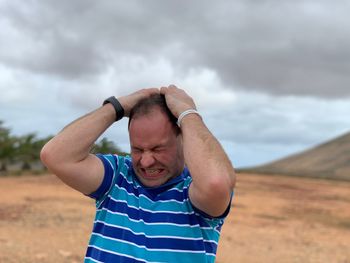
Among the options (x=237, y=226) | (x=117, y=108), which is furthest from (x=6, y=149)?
(x=117, y=108)

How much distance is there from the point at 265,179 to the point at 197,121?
78.6 feet

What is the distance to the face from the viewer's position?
7.14ft

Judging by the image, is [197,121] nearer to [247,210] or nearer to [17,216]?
[17,216]

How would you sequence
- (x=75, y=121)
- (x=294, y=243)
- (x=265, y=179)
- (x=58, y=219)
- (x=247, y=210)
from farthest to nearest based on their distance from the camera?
(x=265, y=179) < (x=247, y=210) < (x=58, y=219) < (x=294, y=243) < (x=75, y=121)

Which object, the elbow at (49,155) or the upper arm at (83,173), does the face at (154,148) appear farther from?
the elbow at (49,155)

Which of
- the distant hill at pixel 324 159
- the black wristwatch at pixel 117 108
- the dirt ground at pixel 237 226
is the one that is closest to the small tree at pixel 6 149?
the dirt ground at pixel 237 226

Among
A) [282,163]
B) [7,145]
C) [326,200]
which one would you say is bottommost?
[326,200]

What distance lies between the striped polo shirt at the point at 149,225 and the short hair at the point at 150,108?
0.26 metres

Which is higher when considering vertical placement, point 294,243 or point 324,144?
point 324,144

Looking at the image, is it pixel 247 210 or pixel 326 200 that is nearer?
pixel 247 210

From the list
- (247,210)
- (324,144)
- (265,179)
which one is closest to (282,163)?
(324,144)

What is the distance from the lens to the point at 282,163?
48812mm

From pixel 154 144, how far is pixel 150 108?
18 centimetres

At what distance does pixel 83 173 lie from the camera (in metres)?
2.26
